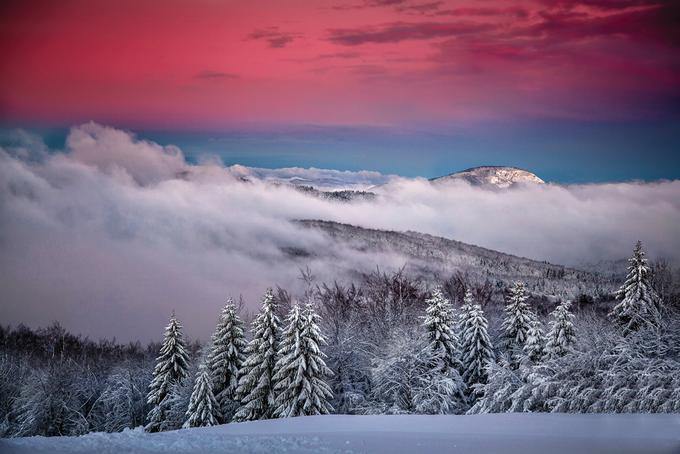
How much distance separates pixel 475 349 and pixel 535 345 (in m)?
3.51

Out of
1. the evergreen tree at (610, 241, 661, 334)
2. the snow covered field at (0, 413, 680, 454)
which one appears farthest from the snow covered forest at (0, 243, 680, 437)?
the snow covered field at (0, 413, 680, 454)

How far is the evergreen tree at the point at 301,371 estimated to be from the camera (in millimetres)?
30656

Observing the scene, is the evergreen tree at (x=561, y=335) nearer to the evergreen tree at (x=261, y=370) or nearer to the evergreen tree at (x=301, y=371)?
the evergreen tree at (x=301, y=371)

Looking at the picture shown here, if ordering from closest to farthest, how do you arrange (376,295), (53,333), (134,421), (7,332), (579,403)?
(579,403)
(134,421)
(376,295)
(53,333)
(7,332)

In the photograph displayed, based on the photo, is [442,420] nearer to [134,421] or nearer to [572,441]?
[572,441]

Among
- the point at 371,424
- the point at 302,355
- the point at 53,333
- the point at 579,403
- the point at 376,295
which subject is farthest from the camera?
the point at 53,333

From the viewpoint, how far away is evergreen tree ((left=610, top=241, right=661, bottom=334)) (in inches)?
1129

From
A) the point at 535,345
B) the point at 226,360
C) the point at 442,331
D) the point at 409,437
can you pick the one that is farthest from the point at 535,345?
the point at 409,437

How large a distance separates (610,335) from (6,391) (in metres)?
42.7

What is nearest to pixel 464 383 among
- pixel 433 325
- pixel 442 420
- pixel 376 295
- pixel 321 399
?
pixel 433 325

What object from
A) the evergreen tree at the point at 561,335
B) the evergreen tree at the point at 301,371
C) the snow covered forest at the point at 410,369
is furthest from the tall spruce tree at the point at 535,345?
the evergreen tree at the point at 301,371

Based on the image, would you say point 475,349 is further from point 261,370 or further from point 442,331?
point 261,370

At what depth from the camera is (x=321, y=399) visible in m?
31.6

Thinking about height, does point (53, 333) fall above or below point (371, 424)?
below
